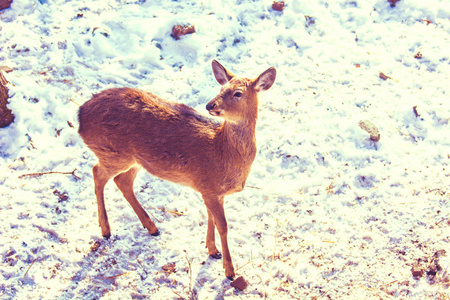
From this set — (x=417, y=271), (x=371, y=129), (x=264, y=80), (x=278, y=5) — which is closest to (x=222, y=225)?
(x=264, y=80)

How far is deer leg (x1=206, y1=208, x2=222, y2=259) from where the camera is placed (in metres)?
3.70

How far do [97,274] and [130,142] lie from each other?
1429 mm

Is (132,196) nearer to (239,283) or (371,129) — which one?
(239,283)

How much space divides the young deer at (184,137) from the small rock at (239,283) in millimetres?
93

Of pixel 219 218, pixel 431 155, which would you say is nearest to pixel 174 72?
pixel 219 218

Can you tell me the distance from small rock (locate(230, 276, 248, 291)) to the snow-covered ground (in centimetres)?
6

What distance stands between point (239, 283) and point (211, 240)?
0.55 meters

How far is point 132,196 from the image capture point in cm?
394

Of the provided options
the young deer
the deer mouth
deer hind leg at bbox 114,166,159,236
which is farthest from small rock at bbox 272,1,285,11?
deer hind leg at bbox 114,166,159,236

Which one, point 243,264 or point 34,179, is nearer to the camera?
point 243,264

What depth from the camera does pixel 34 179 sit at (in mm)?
4098

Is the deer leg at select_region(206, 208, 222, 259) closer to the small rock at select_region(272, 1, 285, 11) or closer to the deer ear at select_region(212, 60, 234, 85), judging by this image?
the deer ear at select_region(212, 60, 234, 85)

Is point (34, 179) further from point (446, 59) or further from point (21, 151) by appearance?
point (446, 59)

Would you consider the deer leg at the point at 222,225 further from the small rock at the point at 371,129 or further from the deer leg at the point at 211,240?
the small rock at the point at 371,129
